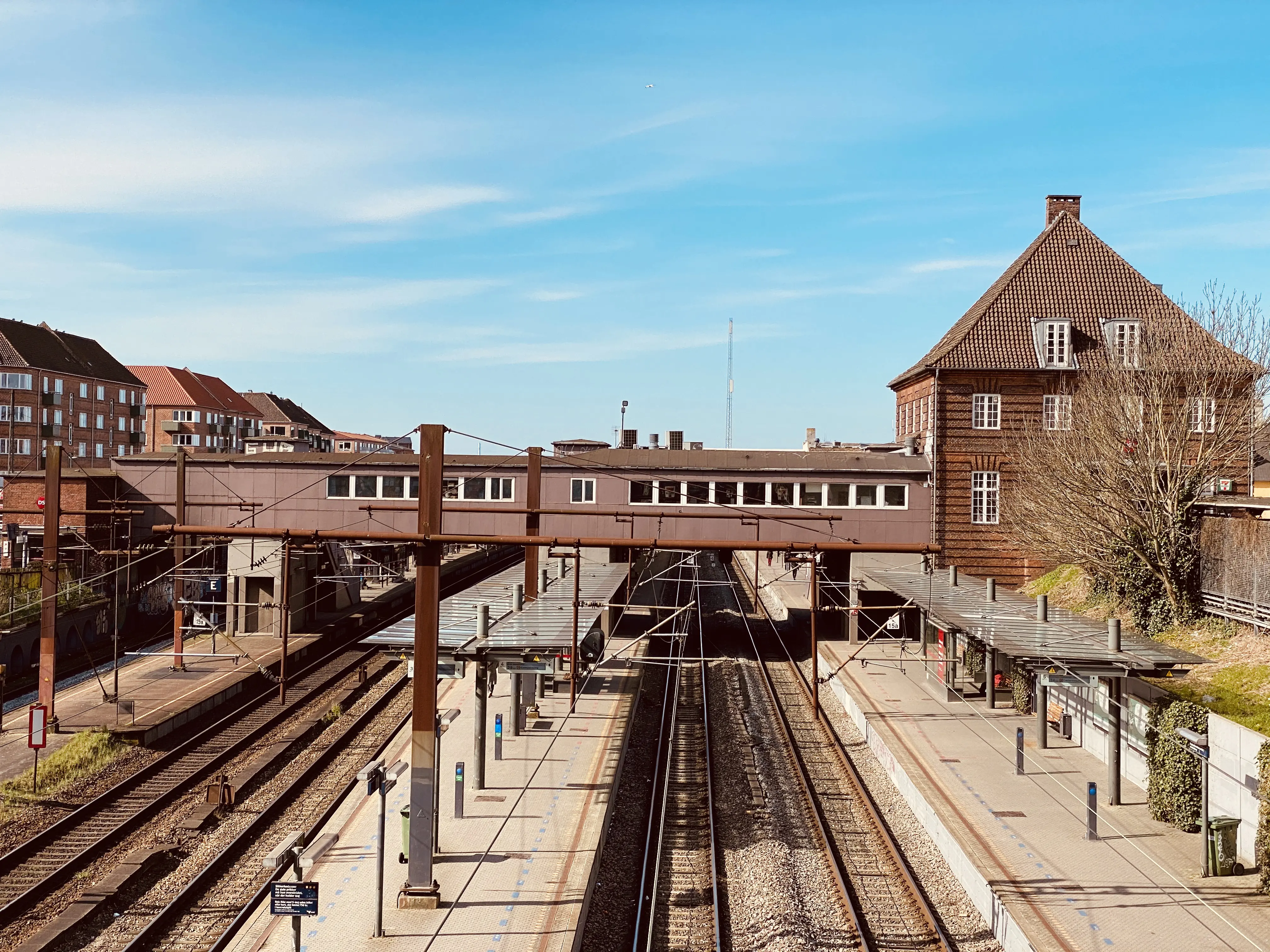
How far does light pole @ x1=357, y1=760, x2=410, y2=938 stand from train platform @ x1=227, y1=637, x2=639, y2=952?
0.16 metres

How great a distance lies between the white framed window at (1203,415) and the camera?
93.0 feet

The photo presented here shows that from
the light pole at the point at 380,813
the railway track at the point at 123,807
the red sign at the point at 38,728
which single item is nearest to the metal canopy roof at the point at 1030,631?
the light pole at the point at 380,813

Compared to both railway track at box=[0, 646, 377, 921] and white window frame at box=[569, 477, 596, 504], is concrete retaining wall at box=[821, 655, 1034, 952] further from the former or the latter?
white window frame at box=[569, 477, 596, 504]

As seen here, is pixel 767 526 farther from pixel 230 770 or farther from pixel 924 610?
pixel 230 770

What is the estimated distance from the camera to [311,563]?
44844 mm

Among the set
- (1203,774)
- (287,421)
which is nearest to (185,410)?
(287,421)

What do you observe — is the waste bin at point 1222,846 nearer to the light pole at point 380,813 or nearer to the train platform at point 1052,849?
the train platform at point 1052,849

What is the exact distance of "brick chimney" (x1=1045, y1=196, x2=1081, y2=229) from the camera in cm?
4856

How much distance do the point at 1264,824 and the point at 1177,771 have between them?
3105 mm

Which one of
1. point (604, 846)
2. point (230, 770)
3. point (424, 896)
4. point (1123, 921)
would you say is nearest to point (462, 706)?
point (230, 770)

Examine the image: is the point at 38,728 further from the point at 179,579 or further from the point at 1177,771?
the point at 1177,771

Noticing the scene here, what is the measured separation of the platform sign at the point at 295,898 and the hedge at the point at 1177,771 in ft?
50.7

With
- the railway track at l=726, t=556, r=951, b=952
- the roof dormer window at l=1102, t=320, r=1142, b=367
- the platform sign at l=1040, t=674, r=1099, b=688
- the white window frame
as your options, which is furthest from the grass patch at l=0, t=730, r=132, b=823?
the roof dormer window at l=1102, t=320, r=1142, b=367

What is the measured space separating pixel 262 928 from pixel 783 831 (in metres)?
9.73
